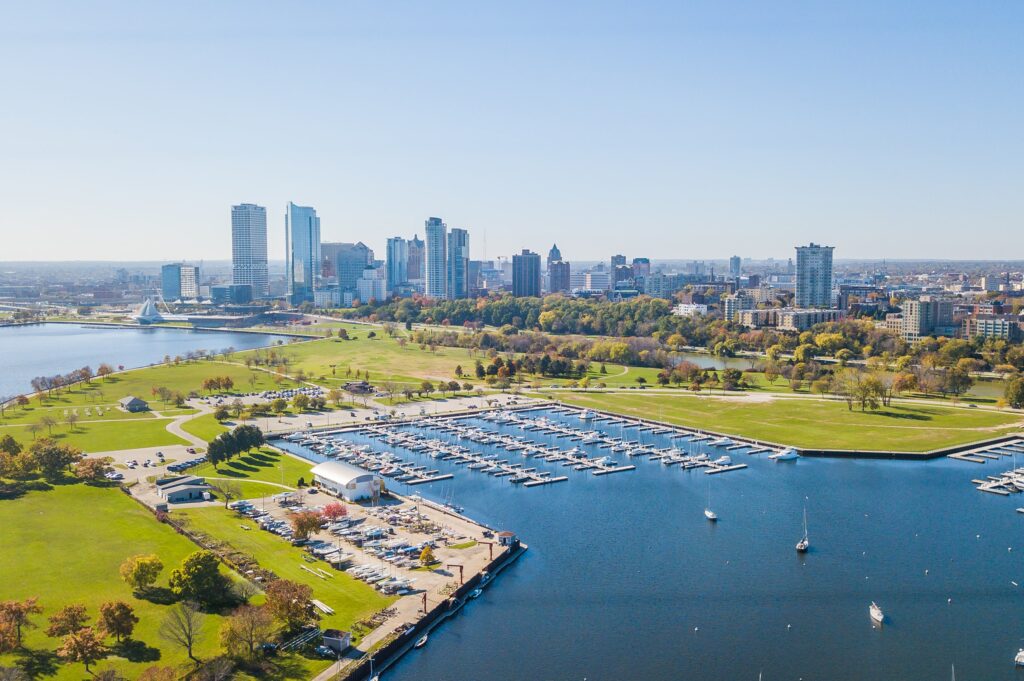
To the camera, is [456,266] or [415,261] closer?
[456,266]

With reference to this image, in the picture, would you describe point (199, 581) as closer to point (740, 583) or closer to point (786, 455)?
point (740, 583)

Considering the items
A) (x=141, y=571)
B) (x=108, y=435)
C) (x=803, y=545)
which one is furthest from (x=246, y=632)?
(x=108, y=435)

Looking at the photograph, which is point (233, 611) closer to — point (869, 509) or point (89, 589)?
point (89, 589)

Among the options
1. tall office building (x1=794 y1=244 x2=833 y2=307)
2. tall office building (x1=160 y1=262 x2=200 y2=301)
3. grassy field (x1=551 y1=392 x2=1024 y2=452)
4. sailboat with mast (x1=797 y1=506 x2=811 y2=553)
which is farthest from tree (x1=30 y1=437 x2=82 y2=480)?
tall office building (x1=160 y1=262 x2=200 y2=301)

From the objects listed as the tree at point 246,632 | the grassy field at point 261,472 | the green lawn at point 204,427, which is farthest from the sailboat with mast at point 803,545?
the green lawn at point 204,427

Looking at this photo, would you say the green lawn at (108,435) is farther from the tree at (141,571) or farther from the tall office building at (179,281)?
the tall office building at (179,281)

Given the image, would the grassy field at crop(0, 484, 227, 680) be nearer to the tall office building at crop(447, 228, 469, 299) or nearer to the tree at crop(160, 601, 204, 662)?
the tree at crop(160, 601, 204, 662)
